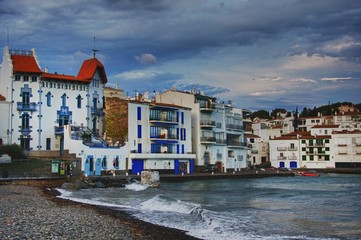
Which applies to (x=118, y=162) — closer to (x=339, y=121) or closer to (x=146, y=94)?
(x=146, y=94)

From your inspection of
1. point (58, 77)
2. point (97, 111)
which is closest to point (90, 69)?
point (58, 77)

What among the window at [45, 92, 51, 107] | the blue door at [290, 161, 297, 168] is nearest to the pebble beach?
the window at [45, 92, 51, 107]

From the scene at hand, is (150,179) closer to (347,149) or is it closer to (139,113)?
(139,113)

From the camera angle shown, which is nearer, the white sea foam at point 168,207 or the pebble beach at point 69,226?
the pebble beach at point 69,226

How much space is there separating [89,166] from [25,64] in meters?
17.3

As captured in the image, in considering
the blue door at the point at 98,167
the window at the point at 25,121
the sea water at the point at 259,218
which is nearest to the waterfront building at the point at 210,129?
the blue door at the point at 98,167

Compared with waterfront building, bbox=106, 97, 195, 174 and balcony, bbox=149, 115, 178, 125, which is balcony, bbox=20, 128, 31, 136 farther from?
balcony, bbox=149, 115, 178, 125

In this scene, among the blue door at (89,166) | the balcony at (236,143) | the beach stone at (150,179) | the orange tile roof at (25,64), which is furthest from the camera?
the balcony at (236,143)

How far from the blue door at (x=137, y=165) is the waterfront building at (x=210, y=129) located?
1407 centimetres

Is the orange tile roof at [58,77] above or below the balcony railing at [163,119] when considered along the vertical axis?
above

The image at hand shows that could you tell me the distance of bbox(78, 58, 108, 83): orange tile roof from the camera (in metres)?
70.5

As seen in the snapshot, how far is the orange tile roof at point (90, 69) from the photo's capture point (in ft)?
231

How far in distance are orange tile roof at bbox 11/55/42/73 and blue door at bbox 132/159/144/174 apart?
60.7 ft

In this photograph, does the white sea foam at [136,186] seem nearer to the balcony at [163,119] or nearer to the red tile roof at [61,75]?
the balcony at [163,119]
